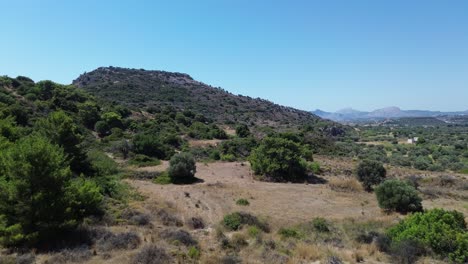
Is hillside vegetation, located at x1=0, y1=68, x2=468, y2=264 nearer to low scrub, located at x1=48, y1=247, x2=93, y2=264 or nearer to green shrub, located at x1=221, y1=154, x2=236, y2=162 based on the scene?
low scrub, located at x1=48, y1=247, x2=93, y2=264

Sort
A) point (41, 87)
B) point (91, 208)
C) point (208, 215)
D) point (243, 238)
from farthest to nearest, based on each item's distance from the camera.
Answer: point (41, 87), point (208, 215), point (91, 208), point (243, 238)

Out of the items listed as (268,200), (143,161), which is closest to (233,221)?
(268,200)

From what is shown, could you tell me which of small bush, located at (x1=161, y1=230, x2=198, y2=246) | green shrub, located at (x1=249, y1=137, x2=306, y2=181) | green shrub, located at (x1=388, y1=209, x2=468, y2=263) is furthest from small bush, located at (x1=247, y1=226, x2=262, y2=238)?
green shrub, located at (x1=249, y1=137, x2=306, y2=181)

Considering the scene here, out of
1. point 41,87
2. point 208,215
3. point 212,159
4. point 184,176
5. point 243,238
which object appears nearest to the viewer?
point 243,238

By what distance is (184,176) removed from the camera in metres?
27.5

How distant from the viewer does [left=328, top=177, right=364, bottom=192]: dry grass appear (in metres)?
27.1

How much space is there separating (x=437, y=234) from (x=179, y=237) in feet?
32.1

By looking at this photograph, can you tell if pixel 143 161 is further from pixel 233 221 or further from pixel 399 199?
pixel 399 199

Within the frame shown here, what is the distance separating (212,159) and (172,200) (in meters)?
16.5

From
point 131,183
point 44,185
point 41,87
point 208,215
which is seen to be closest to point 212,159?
point 131,183

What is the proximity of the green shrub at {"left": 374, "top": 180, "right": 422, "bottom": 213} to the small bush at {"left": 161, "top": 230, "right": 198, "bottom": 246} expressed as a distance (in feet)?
42.4

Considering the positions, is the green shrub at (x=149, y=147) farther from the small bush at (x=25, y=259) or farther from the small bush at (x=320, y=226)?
the small bush at (x=25, y=259)

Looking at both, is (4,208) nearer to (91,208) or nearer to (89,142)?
(91,208)

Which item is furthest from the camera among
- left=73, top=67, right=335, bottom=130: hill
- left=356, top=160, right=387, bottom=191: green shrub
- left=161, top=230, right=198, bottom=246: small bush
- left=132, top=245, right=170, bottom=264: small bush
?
left=73, top=67, right=335, bottom=130: hill
